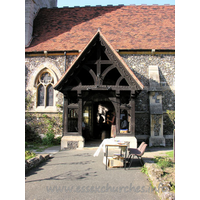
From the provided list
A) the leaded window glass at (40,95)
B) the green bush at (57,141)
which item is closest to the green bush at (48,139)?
the green bush at (57,141)

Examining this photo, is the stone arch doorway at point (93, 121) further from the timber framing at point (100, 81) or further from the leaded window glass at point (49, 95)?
the timber framing at point (100, 81)

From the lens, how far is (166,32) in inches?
518

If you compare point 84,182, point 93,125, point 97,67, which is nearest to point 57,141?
point 93,125

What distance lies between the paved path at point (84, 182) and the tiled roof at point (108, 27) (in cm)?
804

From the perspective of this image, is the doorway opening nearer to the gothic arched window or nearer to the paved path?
the gothic arched window

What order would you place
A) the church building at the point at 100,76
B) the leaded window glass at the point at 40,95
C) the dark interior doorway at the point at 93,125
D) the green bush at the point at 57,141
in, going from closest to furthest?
the church building at the point at 100,76
the green bush at the point at 57,141
the dark interior doorway at the point at 93,125
the leaded window glass at the point at 40,95

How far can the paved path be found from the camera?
4.07m

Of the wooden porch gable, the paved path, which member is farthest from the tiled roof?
the paved path

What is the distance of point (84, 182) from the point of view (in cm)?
477

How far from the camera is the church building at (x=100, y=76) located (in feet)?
30.3

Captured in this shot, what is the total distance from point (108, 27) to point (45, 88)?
6157 millimetres

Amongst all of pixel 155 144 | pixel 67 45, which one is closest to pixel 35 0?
pixel 67 45

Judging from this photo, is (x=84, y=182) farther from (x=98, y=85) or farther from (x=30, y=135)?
(x=30, y=135)
